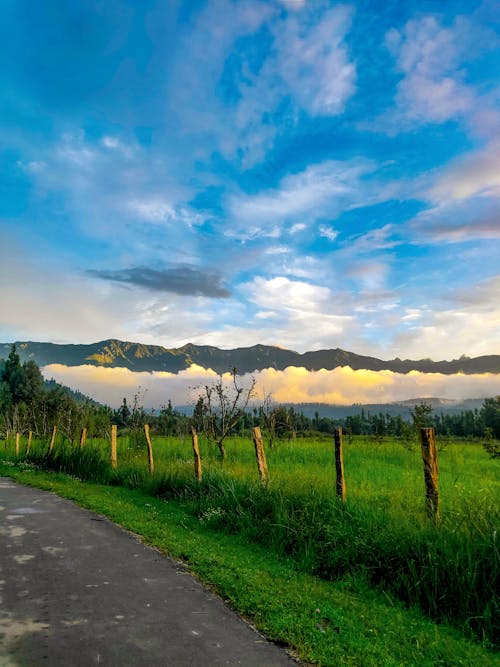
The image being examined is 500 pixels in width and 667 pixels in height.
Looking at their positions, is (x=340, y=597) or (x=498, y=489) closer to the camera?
(x=340, y=597)

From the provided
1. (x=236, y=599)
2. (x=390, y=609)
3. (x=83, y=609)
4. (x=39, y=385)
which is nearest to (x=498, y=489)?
(x=390, y=609)

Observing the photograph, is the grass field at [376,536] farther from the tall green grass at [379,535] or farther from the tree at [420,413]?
the tree at [420,413]

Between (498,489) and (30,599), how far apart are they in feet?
50.6

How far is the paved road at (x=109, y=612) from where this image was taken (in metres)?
5.00

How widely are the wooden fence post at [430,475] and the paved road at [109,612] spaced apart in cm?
423

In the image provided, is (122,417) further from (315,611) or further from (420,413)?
(315,611)

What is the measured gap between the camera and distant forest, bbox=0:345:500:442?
3938cm

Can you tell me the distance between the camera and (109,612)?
6.05 meters

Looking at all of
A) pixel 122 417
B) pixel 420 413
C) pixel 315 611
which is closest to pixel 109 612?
pixel 315 611

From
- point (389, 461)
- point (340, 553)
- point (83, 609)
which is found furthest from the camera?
point (389, 461)

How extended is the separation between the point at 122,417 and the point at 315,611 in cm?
8716

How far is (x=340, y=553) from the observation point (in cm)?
838

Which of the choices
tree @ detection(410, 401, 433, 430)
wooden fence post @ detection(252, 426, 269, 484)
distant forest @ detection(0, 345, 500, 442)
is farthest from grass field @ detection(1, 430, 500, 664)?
tree @ detection(410, 401, 433, 430)

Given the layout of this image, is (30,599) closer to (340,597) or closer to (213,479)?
(340,597)
